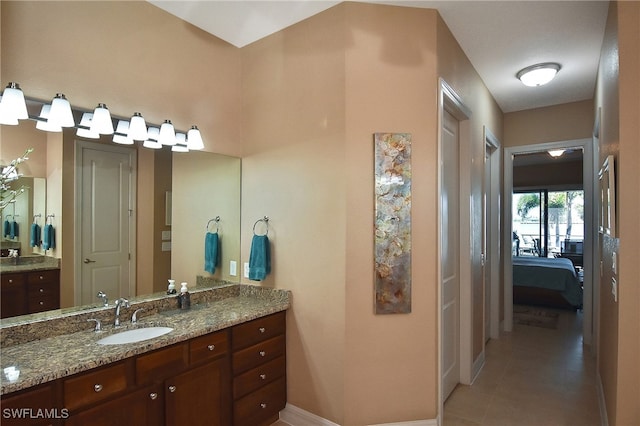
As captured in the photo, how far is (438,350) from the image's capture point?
229cm

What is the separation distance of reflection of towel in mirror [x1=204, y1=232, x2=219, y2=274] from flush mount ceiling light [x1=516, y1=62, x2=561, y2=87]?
3.07 m

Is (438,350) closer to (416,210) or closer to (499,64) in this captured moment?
(416,210)

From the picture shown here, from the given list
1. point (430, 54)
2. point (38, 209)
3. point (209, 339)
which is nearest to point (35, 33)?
point (38, 209)

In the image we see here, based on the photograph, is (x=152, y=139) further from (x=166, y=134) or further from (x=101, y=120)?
(x=101, y=120)

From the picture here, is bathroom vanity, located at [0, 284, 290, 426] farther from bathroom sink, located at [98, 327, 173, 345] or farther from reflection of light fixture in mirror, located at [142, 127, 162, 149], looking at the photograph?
reflection of light fixture in mirror, located at [142, 127, 162, 149]

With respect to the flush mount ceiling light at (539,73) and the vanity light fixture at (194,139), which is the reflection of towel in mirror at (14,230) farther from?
the flush mount ceiling light at (539,73)

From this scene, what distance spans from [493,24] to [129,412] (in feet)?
10.5

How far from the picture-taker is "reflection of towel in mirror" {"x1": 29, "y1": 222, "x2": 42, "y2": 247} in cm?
185

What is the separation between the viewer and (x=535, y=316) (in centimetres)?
504

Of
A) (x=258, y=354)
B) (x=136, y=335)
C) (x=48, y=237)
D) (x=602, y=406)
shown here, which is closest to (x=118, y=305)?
(x=136, y=335)

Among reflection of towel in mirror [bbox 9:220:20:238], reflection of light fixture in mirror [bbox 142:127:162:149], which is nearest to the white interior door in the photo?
reflection of light fixture in mirror [bbox 142:127:162:149]

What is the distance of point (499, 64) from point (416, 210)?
70.8 inches

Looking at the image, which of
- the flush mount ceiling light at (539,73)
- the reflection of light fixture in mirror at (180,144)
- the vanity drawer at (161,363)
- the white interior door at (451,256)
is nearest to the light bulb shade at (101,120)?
the reflection of light fixture in mirror at (180,144)

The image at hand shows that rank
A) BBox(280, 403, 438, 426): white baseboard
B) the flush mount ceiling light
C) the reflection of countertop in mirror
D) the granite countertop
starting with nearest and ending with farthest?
1. the granite countertop
2. the reflection of countertop in mirror
3. BBox(280, 403, 438, 426): white baseboard
4. the flush mount ceiling light
